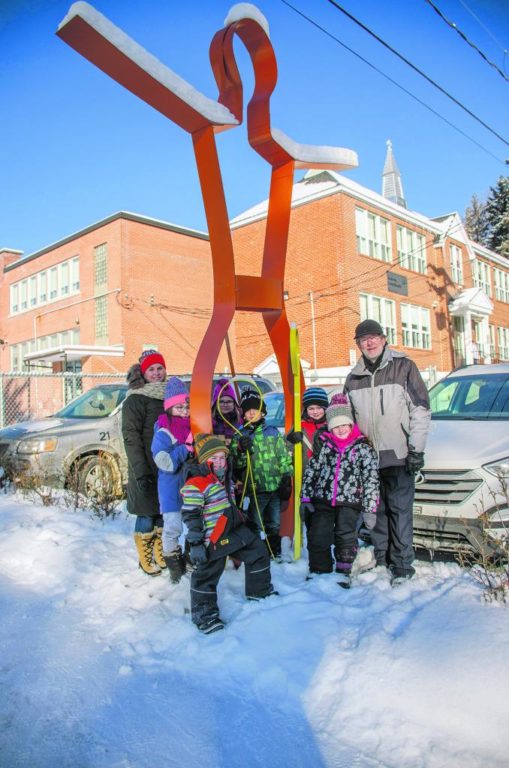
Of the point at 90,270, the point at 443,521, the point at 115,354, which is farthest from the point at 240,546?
the point at 90,270

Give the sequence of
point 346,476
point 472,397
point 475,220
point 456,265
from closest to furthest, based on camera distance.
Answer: point 346,476 < point 472,397 < point 456,265 < point 475,220

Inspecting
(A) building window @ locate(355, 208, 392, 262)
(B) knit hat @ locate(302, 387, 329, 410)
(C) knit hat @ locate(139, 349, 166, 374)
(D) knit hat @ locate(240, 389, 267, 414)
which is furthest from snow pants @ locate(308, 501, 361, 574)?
(A) building window @ locate(355, 208, 392, 262)

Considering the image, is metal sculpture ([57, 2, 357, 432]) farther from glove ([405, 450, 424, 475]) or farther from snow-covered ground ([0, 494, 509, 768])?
snow-covered ground ([0, 494, 509, 768])

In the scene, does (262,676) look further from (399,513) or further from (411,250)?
(411,250)

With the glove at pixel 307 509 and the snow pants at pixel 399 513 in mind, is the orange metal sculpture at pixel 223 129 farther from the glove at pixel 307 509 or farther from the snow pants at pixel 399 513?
the snow pants at pixel 399 513

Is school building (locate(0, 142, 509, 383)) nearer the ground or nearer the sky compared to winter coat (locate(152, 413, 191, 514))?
nearer the sky

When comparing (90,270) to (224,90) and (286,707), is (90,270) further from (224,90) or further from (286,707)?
(286,707)

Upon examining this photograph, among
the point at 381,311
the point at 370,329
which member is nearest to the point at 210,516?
the point at 370,329

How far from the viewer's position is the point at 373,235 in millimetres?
25344

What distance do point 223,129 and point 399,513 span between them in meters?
3.36

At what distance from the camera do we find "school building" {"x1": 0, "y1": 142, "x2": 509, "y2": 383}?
23.8m

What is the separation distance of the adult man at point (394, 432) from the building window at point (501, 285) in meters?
36.1

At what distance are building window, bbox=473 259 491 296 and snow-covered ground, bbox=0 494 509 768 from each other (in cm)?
3255

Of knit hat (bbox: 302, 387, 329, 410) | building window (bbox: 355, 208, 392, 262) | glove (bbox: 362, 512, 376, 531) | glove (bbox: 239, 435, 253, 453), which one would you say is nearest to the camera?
glove (bbox: 362, 512, 376, 531)
